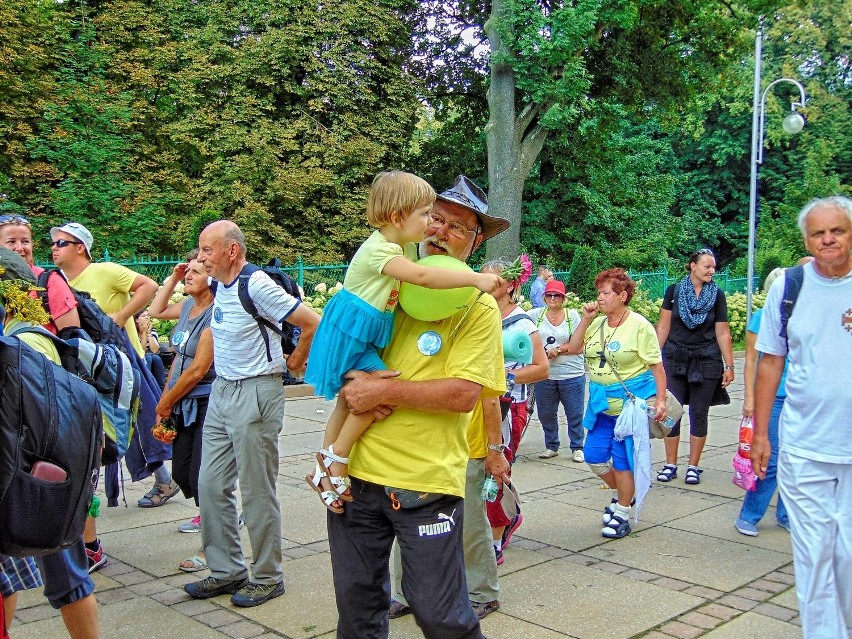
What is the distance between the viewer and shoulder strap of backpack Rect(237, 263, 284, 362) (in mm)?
4562

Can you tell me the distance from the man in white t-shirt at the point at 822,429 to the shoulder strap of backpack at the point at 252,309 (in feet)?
8.53

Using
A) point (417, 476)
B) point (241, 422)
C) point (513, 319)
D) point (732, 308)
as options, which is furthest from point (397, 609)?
point (732, 308)

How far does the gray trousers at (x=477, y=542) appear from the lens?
4340 millimetres

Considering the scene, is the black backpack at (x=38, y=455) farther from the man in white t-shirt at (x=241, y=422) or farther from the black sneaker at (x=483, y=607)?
the black sneaker at (x=483, y=607)

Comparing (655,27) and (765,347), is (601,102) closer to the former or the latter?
(655,27)

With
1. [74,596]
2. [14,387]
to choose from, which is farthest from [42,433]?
[74,596]

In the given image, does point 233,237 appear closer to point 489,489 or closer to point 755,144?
point 489,489

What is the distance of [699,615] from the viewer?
455 centimetres

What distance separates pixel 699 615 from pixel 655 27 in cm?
2012

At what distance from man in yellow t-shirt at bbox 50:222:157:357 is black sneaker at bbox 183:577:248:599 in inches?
83.1

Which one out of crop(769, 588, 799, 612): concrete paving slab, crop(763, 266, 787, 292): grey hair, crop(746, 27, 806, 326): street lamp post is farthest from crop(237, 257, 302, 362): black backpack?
crop(746, 27, 806, 326): street lamp post

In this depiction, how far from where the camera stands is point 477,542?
4.34 meters

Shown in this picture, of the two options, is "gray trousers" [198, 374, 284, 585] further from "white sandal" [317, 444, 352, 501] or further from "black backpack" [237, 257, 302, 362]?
"white sandal" [317, 444, 352, 501]

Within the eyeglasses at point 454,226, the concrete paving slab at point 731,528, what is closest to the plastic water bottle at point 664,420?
the concrete paving slab at point 731,528
